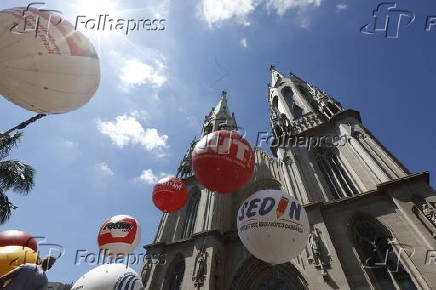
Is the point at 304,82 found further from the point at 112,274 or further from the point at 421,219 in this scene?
the point at 112,274

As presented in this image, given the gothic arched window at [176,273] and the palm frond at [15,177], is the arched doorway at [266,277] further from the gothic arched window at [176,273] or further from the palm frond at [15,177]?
the palm frond at [15,177]

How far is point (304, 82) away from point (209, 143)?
26681 millimetres

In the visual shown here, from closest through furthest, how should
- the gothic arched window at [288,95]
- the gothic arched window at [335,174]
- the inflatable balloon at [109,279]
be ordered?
the inflatable balloon at [109,279], the gothic arched window at [335,174], the gothic arched window at [288,95]

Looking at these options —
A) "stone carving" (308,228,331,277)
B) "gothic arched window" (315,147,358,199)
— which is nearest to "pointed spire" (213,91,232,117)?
"gothic arched window" (315,147,358,199)

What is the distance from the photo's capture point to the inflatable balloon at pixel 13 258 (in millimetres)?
4324

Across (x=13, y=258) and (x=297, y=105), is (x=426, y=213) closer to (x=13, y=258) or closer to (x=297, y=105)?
(x=13, y=258)

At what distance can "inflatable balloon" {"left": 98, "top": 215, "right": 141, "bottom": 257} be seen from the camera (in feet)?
27.4

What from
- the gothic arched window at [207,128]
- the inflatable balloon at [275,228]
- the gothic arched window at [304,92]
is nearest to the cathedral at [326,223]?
the gothic arched window at [304,92]

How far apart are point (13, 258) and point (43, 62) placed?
3732mm

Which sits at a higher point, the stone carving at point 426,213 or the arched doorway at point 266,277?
the stone carving at point 426,213

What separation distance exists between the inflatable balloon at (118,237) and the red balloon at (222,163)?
4.08 meters

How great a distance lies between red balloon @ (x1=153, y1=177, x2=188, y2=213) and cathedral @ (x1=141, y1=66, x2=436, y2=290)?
5.61 meters

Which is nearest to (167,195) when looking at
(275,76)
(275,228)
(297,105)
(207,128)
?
(275,228)

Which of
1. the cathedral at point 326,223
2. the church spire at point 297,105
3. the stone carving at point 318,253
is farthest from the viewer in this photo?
the church spire at point 297,105
